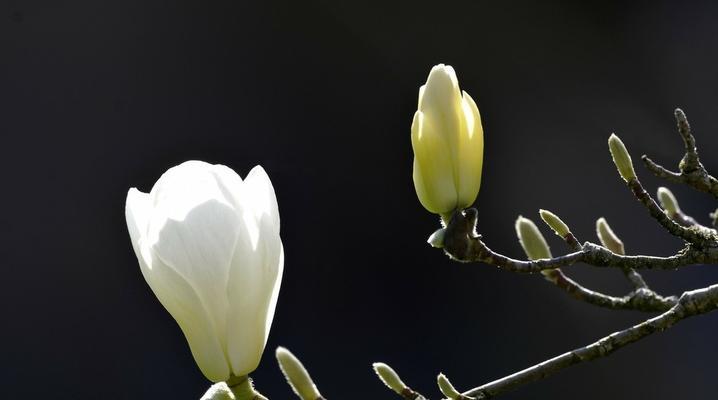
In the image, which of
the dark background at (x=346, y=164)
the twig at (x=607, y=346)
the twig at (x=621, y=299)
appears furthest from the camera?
the dark background at (x=346, y=164)

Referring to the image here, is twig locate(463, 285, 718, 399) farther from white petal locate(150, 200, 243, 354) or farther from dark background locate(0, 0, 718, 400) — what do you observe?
dark background locate(0, 0, 718, 400)

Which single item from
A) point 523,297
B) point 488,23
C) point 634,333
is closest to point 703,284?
point 523,297

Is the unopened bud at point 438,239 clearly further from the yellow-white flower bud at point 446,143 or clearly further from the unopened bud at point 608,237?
the unopened bud at point 608,237

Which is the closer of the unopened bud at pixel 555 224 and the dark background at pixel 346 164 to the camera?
the unopened bud at pixel 555 224

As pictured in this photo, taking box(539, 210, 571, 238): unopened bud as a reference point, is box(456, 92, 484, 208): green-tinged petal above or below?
above

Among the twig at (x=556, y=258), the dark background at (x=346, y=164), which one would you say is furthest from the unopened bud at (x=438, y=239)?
the dark background at (x=346, y=164)

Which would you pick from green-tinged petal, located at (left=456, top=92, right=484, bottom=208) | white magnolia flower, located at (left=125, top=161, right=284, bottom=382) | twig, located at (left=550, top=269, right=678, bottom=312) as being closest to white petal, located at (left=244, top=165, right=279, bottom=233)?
white magnolia flower, located at (left=125, top=161, right=284, bottom=382)

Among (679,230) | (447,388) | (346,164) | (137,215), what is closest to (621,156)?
(679,230)
